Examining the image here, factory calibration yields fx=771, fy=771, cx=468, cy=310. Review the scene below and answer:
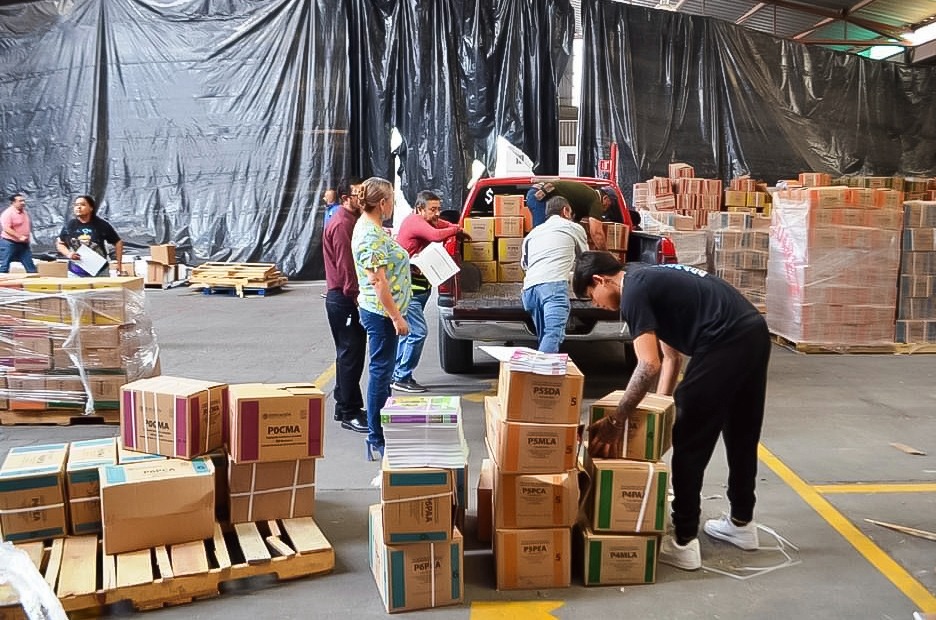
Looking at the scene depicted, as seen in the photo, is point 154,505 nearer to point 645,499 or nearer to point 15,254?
point 645,499

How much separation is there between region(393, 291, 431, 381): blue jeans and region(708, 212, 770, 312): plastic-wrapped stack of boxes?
5.98 meters

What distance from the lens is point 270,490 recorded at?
3.91 metres

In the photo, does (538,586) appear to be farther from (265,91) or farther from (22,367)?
(265,91)

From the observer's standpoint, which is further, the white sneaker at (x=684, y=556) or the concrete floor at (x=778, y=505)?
the white sneaker at (x=684, y=556)

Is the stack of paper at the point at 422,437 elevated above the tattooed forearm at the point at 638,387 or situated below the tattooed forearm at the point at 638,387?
below

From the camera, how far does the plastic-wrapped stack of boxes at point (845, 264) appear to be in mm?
8570

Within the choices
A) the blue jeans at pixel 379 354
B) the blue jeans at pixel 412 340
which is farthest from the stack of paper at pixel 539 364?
the blue jeans at pixel 412 340

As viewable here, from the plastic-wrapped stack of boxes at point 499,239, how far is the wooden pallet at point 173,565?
15.1 feet

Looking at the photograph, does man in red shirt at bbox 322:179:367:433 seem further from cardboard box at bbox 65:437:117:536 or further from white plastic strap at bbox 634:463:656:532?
white plastic strap at bbox 634:463:656:532

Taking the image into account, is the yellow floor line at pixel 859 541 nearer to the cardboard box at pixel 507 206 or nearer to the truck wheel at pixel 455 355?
the truck wheel at pixel 455 355

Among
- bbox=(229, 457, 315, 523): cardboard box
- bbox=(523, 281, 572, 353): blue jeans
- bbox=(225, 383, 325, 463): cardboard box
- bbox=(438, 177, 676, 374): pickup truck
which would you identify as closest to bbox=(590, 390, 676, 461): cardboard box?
bbox=(225, 383, 325, 463): cardboard box

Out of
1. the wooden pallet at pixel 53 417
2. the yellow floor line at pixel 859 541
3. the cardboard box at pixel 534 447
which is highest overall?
the cardboard box at pixel 534 447

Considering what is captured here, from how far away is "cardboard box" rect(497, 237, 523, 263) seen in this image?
26.5ft

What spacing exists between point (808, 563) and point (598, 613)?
119cm
